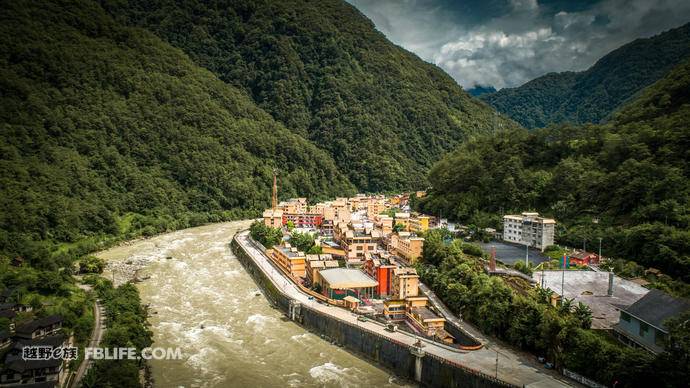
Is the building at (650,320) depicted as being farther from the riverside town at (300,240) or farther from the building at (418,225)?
A: the building at (418,225)

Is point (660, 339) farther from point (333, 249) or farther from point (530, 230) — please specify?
point (333, 249)

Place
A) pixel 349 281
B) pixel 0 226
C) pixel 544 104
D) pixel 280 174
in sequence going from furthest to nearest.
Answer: pixel 544 104 → pixel 280 174 → pixel 0 226 → pixel 349 281

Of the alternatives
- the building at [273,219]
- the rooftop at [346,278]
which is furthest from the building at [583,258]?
the building at [273,219]

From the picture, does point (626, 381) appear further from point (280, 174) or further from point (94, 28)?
point (94, 28)

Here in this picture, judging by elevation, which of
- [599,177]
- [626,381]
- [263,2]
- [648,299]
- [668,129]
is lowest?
[626,381]

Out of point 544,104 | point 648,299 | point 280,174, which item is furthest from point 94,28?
point 544,104

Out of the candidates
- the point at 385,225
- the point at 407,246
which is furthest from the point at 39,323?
the point at 385,225
